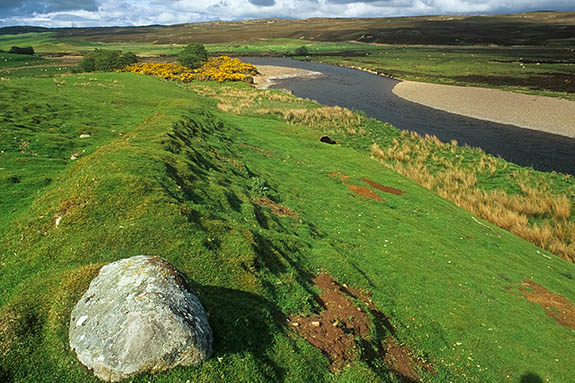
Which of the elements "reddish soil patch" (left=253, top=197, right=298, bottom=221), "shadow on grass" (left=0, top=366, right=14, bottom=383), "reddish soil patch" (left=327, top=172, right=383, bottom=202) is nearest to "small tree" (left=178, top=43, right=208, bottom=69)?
"reddish soil patch" (left=327, top=172, right=383, bottom=202)

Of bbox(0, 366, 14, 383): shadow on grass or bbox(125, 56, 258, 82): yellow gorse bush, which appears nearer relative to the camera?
bbox(0, 366, 14, 383): shadow on grass

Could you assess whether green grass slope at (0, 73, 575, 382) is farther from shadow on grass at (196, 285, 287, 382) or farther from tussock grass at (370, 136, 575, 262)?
tussock grass at (370, 136, 575, 262)

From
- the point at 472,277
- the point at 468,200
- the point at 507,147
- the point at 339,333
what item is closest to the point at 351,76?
the point at 507,147

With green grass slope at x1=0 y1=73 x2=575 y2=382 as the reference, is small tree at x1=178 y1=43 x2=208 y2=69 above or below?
above

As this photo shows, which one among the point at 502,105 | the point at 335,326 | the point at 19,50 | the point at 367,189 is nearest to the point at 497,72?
the point at 502,105

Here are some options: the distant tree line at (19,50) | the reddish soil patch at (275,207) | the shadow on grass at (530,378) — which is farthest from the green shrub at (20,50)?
the shadow on grass at (530,378)
